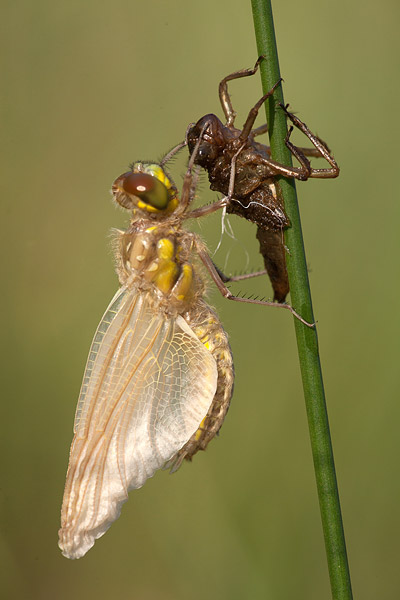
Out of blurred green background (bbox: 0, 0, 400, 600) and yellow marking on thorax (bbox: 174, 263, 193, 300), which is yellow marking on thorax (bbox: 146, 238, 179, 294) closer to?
yellow marking on thorax (bbox: 174, 263, 193, 300)

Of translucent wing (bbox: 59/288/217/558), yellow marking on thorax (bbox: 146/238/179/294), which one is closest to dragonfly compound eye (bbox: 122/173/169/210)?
yellow marking on thorax (bbox: 146/238/179/294)

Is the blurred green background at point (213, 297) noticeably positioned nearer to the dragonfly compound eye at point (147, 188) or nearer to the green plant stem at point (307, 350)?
the dragonfly compound eye at point (147, 188)

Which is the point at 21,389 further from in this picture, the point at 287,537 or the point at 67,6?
the point at 67,6

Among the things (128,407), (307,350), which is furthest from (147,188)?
(307,350)

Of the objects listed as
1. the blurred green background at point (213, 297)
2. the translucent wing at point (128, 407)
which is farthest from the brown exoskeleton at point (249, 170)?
the blurred green background at point (213, 297)

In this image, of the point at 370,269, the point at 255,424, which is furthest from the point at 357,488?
the point at 370,269

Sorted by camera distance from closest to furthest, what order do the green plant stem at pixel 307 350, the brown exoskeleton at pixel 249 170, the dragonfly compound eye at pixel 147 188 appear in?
the green plant stem at pixel 307 350 → the brown exoskeleton at pixel 249 170 → the dragonfly compound eye at pixel 147 188
